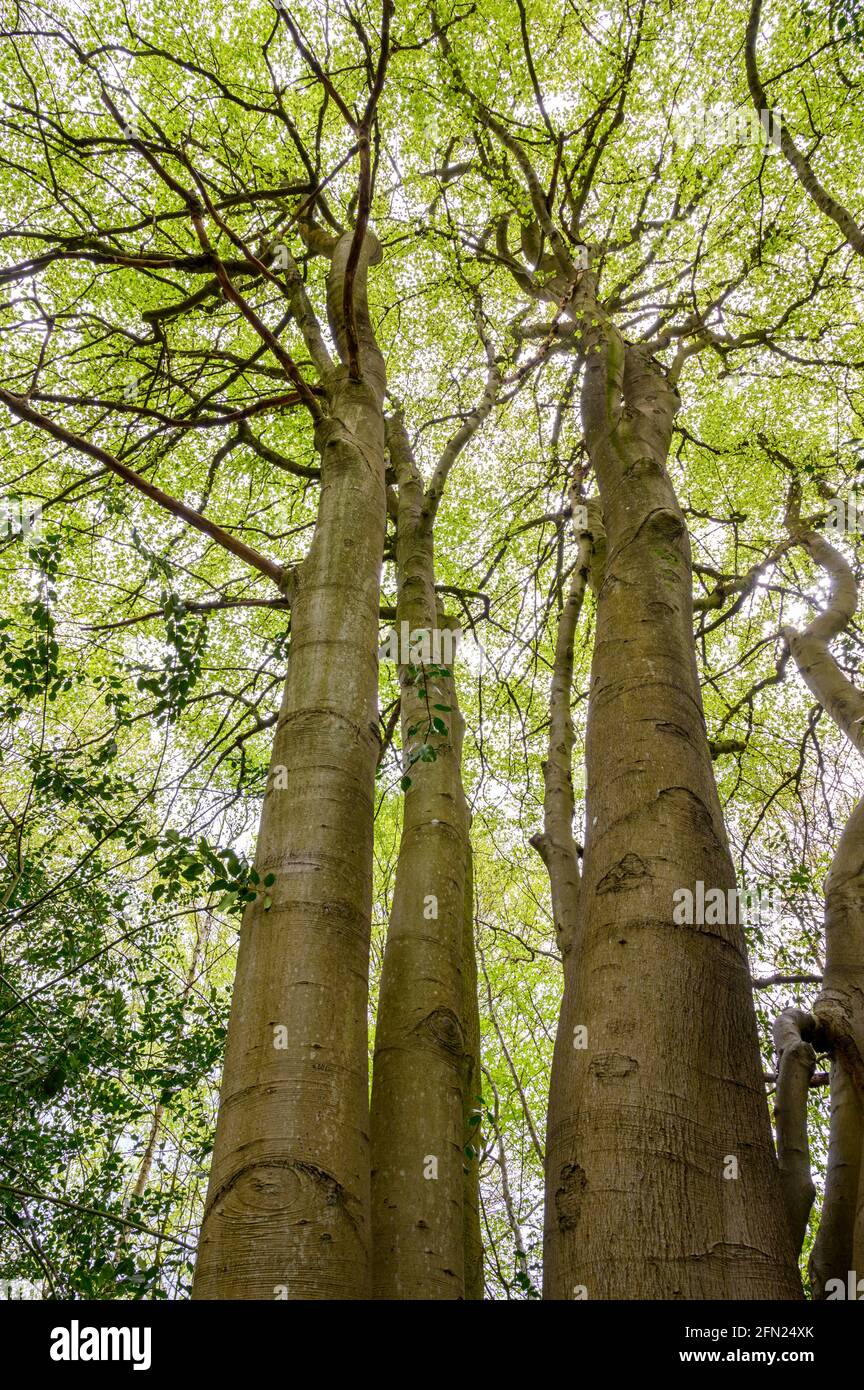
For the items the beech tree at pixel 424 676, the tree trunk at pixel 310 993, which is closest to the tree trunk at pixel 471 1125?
the beech tree at pixel 424 676

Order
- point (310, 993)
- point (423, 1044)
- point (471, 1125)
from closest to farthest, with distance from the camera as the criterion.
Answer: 1. point (310, 993)
2. point (423, 1044)
3. point (471, 1125)

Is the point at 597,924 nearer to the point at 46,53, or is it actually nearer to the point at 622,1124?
the point at 622,1124

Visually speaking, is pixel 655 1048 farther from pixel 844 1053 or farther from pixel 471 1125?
pixel 844 1053

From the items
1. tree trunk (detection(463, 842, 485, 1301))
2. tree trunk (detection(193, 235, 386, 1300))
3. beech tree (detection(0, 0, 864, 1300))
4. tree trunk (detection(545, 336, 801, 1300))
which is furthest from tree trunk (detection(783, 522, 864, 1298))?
tree trunk (detection(193, 235, 386, 1300))

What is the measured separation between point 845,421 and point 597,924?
6763 millimetres

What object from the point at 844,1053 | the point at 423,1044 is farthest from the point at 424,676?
the point at 844,1053

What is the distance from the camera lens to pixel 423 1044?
248 centimetres

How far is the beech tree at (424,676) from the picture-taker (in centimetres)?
194

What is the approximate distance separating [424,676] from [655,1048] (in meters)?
1.35

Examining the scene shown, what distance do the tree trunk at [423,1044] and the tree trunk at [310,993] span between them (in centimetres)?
34

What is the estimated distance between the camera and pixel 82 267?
6.49m

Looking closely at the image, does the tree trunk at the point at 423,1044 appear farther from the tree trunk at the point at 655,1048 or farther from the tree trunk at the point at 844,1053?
the tree trunk at the point at 844,1053

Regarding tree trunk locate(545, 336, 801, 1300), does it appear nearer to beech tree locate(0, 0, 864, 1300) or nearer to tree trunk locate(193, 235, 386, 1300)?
beech tree locate(0, 0, 864, 1300)
